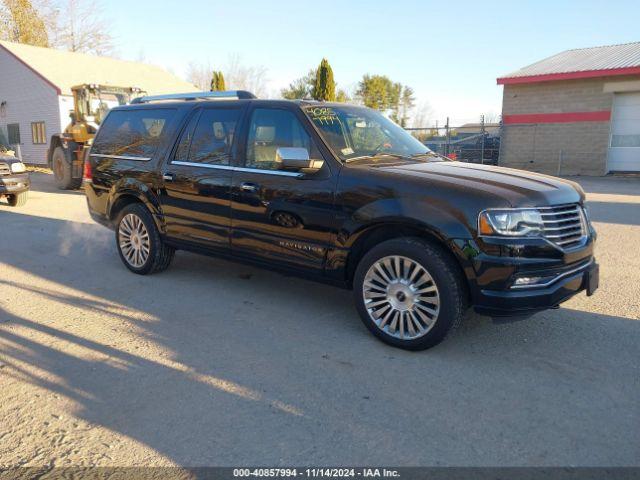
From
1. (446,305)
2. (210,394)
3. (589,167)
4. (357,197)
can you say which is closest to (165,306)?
(210,394)

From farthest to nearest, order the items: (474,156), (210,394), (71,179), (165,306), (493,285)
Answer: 1. (474,156)
2. (71,179)
3. (165,306)
4. (493,285)
5. (210,394)

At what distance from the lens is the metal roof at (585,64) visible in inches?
759

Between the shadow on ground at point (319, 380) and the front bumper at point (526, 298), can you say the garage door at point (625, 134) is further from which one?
the front bumper at point (526, 298)

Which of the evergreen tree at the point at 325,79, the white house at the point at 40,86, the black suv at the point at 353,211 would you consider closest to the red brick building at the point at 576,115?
the evergreen tree at the point at 325,79

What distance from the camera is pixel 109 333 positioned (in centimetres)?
428

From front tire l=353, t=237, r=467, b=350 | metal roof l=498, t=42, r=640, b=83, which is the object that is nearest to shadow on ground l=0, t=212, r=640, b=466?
front tire l=353, t=237, r=467, b=350

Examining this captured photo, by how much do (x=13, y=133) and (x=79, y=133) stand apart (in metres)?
15.7

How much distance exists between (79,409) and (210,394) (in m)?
0.76

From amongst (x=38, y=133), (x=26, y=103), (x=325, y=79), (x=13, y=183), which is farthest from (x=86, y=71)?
(x=13, y=183)

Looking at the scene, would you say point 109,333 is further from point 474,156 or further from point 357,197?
point 474,156

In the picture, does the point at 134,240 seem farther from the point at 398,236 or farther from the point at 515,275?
the point at 515,275

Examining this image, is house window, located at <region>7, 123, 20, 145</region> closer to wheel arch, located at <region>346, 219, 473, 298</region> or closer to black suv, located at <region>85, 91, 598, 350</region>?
black suv, located at <region>85, 91, 598, 350</region>

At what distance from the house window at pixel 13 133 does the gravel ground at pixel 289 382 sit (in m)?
25.4

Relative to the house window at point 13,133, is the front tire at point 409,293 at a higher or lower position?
lower
